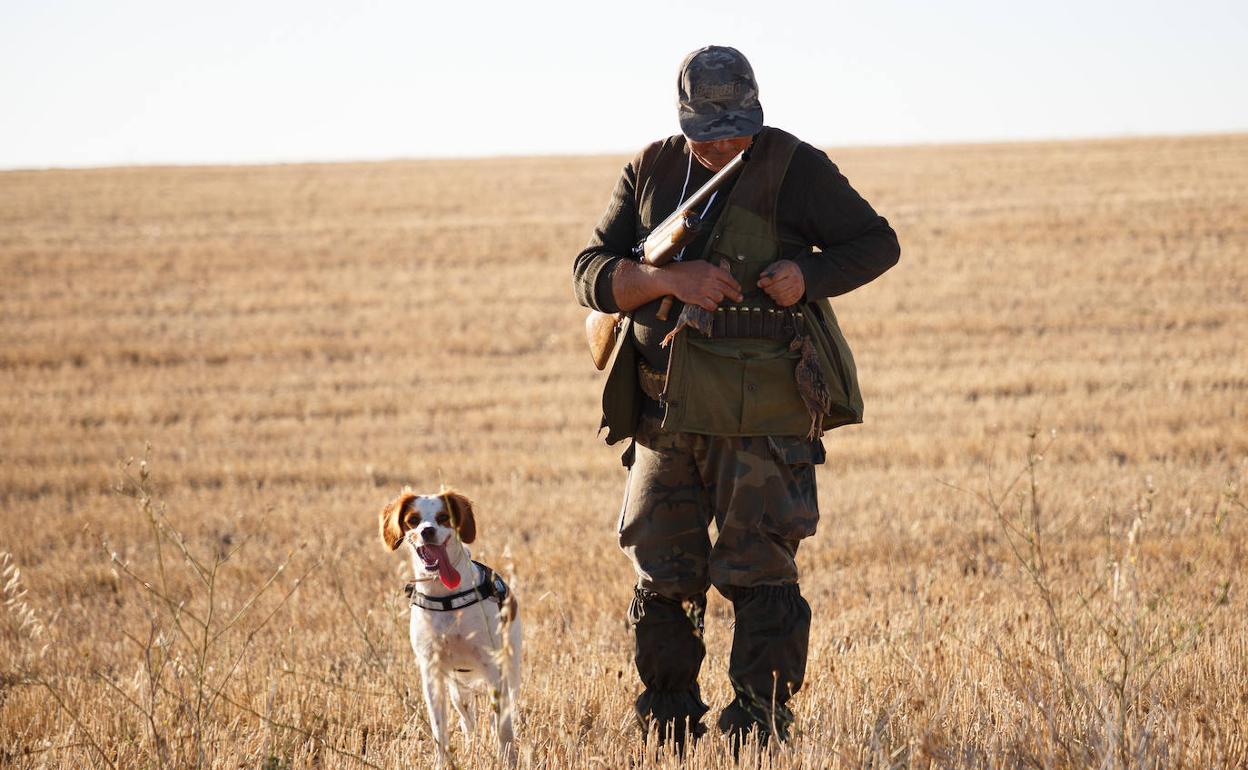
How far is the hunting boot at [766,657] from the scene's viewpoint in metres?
3.47

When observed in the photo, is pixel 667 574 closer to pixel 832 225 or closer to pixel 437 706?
pixel 437 706

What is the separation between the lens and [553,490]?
902 centimetres

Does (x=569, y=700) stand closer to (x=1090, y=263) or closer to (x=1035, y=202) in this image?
(x=1090, y=263)

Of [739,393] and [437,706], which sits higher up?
[739,393]

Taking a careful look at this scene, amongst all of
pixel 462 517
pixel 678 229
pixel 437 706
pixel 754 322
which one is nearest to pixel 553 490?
pixel 462 517

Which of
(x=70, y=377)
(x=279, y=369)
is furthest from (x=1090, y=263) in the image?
(x=70, y=377)

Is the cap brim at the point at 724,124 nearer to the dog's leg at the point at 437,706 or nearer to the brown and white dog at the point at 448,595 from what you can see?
the brown and white dog at the point at 448,595

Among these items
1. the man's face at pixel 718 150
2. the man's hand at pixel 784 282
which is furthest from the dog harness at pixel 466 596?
the man's face at pixel 718 150

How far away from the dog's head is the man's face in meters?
1.28

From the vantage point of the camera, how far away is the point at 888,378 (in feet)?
42.2

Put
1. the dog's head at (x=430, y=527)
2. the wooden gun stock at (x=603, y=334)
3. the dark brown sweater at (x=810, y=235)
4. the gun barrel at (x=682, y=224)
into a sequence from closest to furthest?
1. the gun barrel at (x=682, y=224)
2. the dark brown sweater at (x=810, y=235)
3. the dog's head at (x=430, y=527)
4. the wooden gun stock at (x=603, y=334)


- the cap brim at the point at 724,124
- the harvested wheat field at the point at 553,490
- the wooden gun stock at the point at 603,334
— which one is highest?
the cap brim at the point at 724,124

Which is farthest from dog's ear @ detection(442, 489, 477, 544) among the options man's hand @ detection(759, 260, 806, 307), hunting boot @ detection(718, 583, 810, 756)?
man's hand @ detection(759, 260, 806, 307)

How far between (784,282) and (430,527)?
4.28 ft
